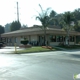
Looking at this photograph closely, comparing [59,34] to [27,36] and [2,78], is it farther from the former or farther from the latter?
[2,78]

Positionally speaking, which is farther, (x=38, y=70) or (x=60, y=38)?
(x=60, y=38)

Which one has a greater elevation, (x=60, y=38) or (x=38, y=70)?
(x=60, y=38)

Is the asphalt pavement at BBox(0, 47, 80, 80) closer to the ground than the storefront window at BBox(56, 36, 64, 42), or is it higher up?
closer to the ground

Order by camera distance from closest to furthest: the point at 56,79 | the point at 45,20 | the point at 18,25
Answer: the point at 56,79 → the point at 45,20 → the point at 18,25

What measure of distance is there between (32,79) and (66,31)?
33.2 metres

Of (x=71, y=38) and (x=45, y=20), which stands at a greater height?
(x=45, y=20)

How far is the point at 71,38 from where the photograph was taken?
161 feet

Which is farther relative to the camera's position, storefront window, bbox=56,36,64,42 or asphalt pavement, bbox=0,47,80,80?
storefront window, bbox=56,36,64,42

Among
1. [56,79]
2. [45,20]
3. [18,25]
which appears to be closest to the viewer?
[56,79]

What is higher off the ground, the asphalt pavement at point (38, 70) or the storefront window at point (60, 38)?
the storefront window at point (60, 38)

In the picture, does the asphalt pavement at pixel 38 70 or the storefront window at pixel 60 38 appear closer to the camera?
the asphalt pavement at pixel 38 70

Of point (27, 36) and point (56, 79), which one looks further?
point (27, 36)

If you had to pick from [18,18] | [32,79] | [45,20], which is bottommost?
[32,79]

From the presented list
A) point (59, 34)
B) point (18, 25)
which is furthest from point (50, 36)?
point (18, 25)
